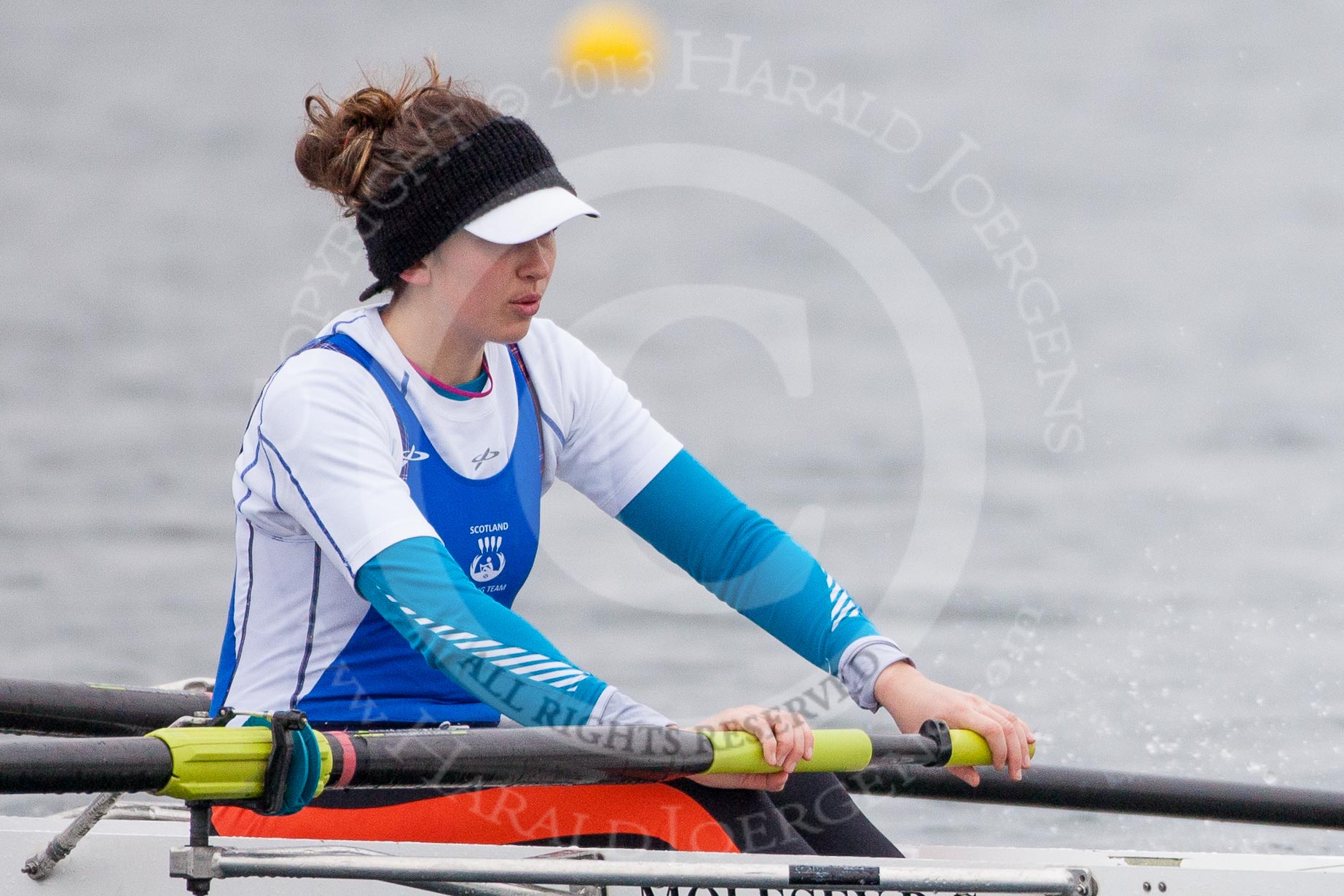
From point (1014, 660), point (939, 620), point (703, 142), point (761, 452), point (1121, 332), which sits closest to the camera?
point (1014, 660)

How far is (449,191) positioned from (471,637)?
63cm

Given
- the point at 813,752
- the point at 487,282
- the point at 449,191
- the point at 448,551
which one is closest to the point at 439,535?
the point at 448,551

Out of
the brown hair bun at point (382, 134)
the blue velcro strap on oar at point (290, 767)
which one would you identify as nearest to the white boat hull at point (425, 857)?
the blue velcro strap on oar at point (290, 767)

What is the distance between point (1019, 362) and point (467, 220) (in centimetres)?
957

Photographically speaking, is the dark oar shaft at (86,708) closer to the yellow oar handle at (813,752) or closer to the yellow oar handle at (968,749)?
the yellow oar handle at (813,752)

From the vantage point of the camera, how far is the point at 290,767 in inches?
72.6

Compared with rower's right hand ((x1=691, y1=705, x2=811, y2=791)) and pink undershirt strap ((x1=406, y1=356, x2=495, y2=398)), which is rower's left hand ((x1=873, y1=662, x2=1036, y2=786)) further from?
pink undershirt strap ((x1=406, y1=356, x2=495, y2=398))

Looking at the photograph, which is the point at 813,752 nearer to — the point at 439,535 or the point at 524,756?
the point at 524,756

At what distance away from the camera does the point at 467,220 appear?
2.23 m

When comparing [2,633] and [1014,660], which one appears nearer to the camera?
[1014,660]

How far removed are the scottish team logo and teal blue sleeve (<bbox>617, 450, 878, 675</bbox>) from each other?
1.05ft

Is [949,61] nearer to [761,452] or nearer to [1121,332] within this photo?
[1121,332]

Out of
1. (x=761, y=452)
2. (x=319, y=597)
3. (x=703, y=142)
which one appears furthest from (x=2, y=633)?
(x=703, y=142)

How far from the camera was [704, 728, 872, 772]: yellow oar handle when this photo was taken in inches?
81.0
